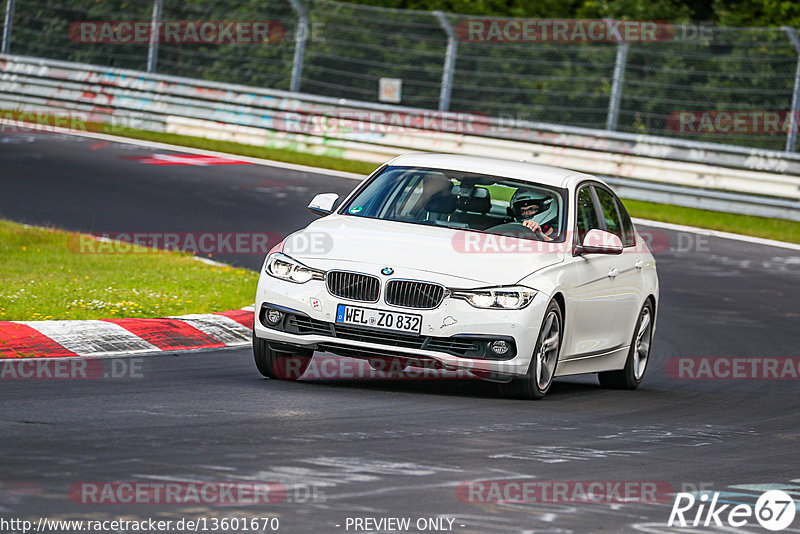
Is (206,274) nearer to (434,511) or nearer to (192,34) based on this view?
(434,511)

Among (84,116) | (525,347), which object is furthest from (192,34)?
(525,347)

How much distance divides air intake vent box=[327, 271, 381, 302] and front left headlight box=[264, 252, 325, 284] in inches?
3.2

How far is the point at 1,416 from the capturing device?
7.19 m

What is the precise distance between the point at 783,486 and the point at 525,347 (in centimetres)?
216

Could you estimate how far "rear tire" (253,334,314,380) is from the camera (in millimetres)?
9156

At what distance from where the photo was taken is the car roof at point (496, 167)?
10.1 m

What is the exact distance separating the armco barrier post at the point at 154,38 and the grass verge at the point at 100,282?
10484 millimetres

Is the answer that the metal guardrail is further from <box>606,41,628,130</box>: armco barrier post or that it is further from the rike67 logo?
the rike67 logo
